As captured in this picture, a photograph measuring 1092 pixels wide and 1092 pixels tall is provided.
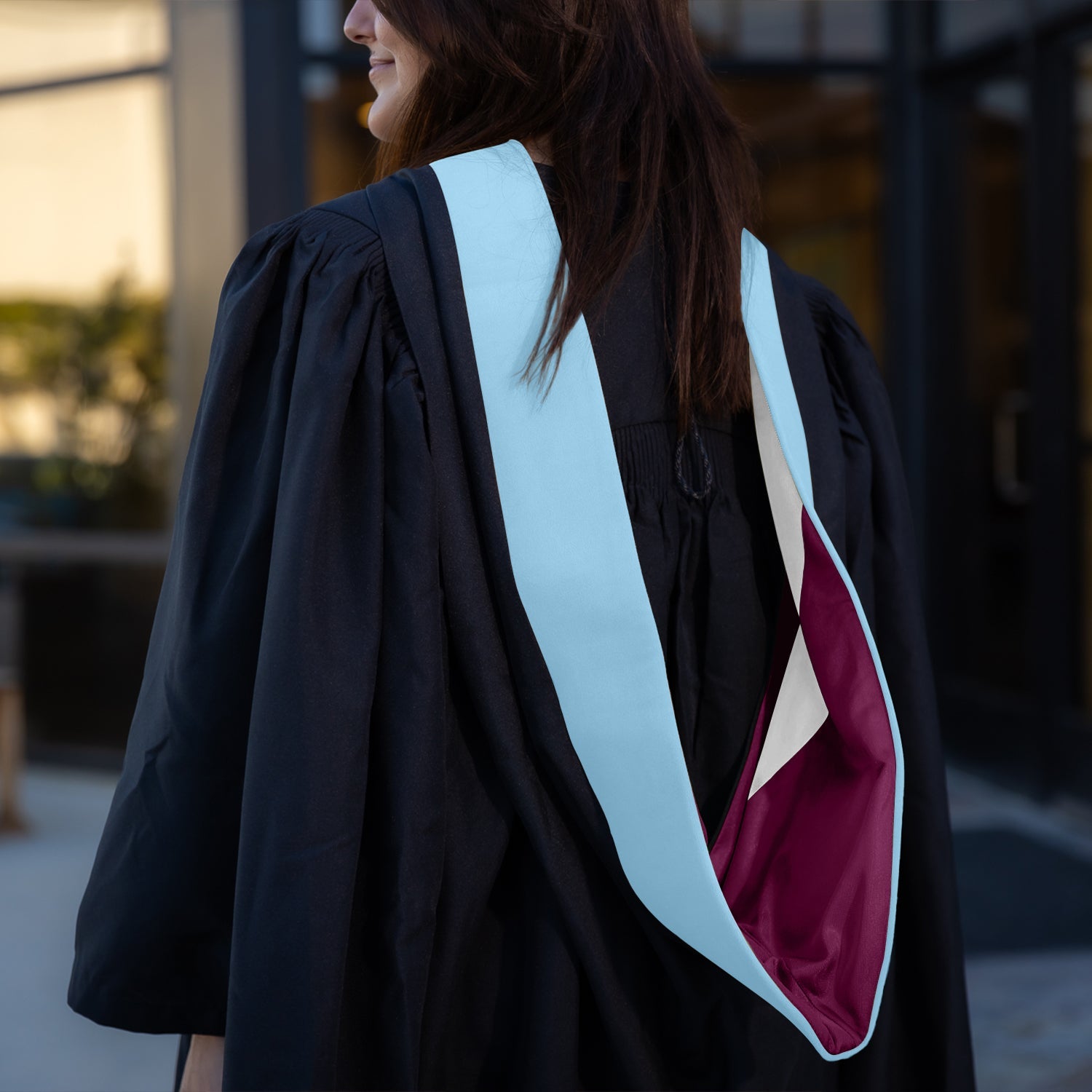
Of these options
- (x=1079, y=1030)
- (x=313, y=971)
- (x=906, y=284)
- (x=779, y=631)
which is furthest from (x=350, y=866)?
(x=906, y=284)

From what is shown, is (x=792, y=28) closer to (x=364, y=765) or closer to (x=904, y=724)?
(x=904, y=724)

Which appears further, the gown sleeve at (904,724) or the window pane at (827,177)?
the window pane at (827,177)

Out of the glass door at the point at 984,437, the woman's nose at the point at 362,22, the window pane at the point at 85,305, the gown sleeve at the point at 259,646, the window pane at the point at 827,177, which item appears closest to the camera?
the gown sleeve at the point at 259,646

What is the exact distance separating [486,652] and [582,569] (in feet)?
0.34

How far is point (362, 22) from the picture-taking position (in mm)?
1168

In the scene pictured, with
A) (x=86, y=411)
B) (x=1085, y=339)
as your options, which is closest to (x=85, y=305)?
(x=86, y=411)

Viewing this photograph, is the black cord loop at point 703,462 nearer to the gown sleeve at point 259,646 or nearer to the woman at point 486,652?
the woman at point 486,652

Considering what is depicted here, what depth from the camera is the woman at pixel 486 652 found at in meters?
0.92

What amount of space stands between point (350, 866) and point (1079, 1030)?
2.16 metres

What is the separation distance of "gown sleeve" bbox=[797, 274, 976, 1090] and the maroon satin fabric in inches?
6.8

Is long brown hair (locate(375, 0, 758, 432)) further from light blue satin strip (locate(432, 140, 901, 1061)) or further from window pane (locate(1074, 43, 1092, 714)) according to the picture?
window pane (locate(1074, 43, 1092, 714))

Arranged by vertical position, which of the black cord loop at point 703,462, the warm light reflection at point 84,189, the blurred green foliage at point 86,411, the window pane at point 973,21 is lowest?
the black cord loop at point 703,462

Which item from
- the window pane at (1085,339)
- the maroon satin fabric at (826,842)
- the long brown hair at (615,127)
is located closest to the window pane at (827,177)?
the window pane at (1085,339)

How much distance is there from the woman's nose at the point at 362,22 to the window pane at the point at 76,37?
142 inches
